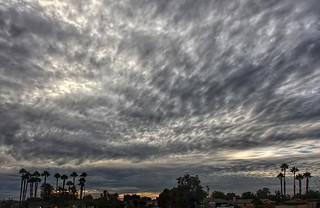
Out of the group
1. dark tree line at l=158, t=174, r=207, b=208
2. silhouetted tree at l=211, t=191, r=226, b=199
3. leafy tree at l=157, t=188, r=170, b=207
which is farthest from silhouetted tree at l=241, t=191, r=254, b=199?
leafy tree at l=157, t=188, r=170, b=207

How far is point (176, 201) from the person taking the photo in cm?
10012

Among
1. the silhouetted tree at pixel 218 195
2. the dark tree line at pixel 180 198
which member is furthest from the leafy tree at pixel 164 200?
the silhouetted tree at pixel 218 195

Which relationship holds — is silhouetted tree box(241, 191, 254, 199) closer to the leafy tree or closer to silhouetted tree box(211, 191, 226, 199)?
silhouetted tree box(211, 191, 226, 199)

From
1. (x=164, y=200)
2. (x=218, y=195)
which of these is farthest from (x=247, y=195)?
(x=164, y=200)

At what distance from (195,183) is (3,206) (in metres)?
89.0

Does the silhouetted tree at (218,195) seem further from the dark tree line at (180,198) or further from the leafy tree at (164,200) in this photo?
the leafy tree at (164,200)

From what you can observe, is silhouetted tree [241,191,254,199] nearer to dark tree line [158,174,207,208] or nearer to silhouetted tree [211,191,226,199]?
silhouetted tree [211,191,226,199]

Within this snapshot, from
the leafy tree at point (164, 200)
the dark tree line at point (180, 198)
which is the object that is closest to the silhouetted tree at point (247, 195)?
the dark tree line at point (180, 198)

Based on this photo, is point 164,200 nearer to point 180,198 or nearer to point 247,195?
point 180,198

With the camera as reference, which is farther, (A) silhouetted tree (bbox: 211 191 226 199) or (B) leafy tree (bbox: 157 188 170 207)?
(A) silhouetted tree (bbox: 211 191 226 199)

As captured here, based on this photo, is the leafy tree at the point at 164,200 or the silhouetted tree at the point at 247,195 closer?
the leafy tree at the point at 164,200

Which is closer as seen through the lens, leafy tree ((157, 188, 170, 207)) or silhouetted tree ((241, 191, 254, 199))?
leafy tree ((157, 188, 170, 207))

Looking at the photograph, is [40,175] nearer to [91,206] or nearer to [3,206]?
[3,206]

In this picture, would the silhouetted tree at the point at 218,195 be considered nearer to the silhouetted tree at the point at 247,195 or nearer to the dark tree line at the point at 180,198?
the silhouetted tree at the point at 247,195
